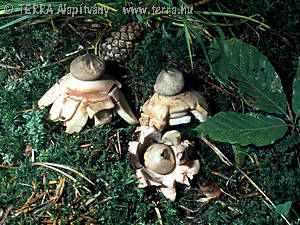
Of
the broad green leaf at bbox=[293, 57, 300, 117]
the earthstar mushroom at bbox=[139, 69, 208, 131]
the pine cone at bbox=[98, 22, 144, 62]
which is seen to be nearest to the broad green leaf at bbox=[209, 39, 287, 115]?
the broad green leaf at bbox=[293, 57, 300, 117]

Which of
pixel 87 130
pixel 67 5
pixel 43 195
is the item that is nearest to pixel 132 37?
pixel 67 5

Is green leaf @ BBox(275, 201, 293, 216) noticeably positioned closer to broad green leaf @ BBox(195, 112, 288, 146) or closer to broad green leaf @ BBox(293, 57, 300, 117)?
broad green leaf @ BBox(195, 112, 288, 146)

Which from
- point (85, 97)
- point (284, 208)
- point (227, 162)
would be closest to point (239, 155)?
point (227, 162)

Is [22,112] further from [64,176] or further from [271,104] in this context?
[271,104]

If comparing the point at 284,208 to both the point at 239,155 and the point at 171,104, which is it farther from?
the point at 171,104

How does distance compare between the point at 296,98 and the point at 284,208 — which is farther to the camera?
the point at 296,98

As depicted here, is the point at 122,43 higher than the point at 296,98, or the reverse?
the point at 122,43

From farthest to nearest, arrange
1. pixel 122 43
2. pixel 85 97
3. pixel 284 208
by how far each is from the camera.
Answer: pixel 122 43 → pixel 85 97 → pixel 284 208
